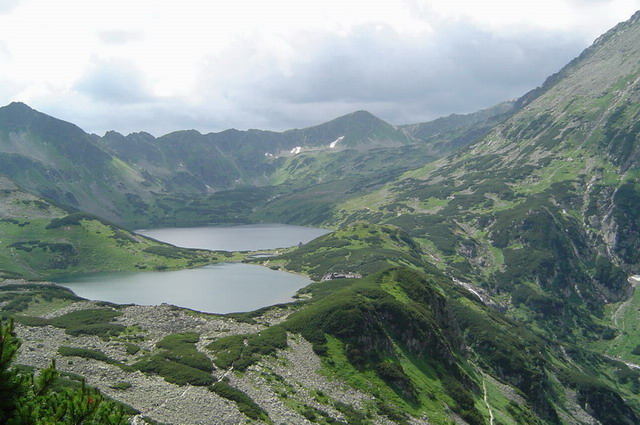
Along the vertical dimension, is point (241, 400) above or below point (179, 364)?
below

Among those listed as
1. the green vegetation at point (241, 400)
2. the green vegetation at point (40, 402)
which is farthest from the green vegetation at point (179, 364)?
the green vegetation at point (40, 402)

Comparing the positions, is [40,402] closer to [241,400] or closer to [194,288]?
[241,400]

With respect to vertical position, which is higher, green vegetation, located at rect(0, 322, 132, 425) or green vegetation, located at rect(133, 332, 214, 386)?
green vegetation, located at rect(0, 322, 132, 425)

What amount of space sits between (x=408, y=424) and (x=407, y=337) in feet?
80.1

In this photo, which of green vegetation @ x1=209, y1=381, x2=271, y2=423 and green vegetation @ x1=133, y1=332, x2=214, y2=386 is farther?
green vegetation @ x1=133, y1=332, x2=214, y2=386

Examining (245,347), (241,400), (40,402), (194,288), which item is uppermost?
(40,402)

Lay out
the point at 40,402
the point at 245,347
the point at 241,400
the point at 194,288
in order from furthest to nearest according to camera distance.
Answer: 1. the point at 194,288
2. the point at 245,347
3. the point at 241,400
4. the point at 40,402

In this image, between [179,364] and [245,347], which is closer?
[179,364]

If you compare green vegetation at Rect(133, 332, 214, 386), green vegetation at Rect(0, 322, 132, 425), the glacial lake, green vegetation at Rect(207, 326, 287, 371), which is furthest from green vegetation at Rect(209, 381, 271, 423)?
the glacial lake

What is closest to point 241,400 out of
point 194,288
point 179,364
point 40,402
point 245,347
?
point 179,364

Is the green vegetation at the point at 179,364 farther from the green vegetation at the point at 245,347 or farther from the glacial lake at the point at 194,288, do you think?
the glacial lake at the point at 194,288

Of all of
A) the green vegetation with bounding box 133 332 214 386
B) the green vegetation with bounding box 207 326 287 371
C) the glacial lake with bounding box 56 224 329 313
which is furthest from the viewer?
the glacial lake with bounding box 56 224 329 313

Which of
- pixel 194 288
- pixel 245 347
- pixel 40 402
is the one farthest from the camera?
pixel 194 288

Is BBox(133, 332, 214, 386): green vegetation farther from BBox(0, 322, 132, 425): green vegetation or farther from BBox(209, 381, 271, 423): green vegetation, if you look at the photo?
BBox(0, 322, 132, 425): green vegetation
